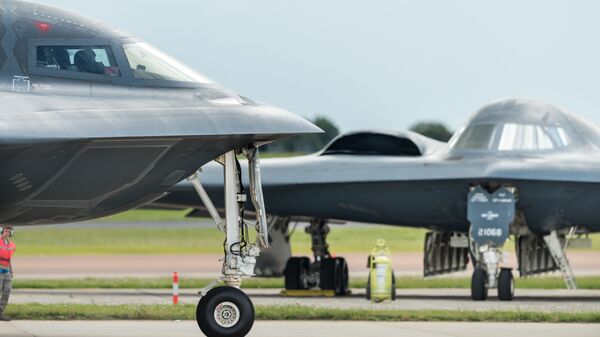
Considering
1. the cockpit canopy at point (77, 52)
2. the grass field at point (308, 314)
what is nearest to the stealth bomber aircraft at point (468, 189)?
the grass field at point (308, 314)

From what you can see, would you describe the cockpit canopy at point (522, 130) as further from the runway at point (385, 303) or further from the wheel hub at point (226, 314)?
the wheel hub at point (226, 314)

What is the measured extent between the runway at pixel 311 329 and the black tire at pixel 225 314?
1823 mm

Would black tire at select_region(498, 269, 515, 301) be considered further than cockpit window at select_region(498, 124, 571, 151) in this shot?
No

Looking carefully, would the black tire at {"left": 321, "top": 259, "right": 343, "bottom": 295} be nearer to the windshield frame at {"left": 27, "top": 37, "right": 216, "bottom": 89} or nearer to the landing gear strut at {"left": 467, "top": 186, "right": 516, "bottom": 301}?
the landing gear strut at {"left": 467, "top": 186, "right": 516, "bottom": 301}

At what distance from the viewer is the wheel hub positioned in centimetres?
1280

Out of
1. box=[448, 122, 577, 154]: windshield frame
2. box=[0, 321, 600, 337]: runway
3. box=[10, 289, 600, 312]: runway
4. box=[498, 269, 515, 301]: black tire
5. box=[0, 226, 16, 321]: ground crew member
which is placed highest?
box=[448, 122, 577, 154]: windshield frame

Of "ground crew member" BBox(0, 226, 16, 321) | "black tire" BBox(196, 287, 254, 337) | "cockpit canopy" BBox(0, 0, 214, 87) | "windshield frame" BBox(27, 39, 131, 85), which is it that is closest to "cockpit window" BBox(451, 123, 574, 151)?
"ground crew member" BBox(0, 226, 16, 321)

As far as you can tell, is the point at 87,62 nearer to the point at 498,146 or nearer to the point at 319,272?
the point at 498,146

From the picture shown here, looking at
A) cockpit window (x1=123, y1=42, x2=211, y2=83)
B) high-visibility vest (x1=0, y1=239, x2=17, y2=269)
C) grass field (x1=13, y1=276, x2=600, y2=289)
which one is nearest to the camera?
cockpit window (x1=123, y1=42, x2=211, y2=83)

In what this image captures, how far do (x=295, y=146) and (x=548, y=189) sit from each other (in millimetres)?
81759

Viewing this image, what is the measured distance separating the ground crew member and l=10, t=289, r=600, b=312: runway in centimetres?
333

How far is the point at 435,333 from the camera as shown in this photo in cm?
1534

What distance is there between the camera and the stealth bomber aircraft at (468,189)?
922 inches

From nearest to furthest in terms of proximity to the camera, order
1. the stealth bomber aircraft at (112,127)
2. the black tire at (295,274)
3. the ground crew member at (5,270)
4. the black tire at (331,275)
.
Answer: the stealth bomber aircraft at (112,127) < the ground crew member at (5,270) < the black tire at (331,275) < the black tire at (295,274)
